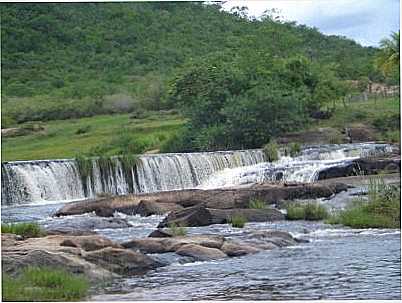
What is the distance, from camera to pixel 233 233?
9.86m

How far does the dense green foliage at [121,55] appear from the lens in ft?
55.6

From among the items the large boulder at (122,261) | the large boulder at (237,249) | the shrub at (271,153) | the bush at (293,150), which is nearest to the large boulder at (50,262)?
the large boulder at (122,261)

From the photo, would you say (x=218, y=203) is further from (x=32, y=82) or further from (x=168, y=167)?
(x=32, y=82)

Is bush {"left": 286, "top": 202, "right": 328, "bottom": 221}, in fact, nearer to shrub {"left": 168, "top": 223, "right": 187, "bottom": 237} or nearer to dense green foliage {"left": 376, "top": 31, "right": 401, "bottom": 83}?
shrub {"left": 168, "top": 223, "right": 187, "bottom": 237}

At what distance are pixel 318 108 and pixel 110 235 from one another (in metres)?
15.5

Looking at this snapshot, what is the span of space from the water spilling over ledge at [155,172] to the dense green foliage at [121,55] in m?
2.30

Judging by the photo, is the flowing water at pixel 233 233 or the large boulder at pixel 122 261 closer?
the flowing water at pixel 233 233

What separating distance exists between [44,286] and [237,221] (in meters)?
5.07

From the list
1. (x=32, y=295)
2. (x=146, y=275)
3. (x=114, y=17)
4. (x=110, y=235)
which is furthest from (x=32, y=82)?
(x=32, y=295)

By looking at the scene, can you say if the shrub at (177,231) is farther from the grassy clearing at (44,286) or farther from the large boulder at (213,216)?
the grassy clearing at (44,286)

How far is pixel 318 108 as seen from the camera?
81.7ft

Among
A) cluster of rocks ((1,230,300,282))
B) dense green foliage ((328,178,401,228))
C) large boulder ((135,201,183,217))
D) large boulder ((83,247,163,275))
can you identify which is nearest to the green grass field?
large boulder ((135,201,183,217))

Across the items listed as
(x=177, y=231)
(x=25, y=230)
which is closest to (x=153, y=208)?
(x=177, y=231)

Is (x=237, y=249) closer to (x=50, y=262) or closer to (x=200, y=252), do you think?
(x=200, y=252)
